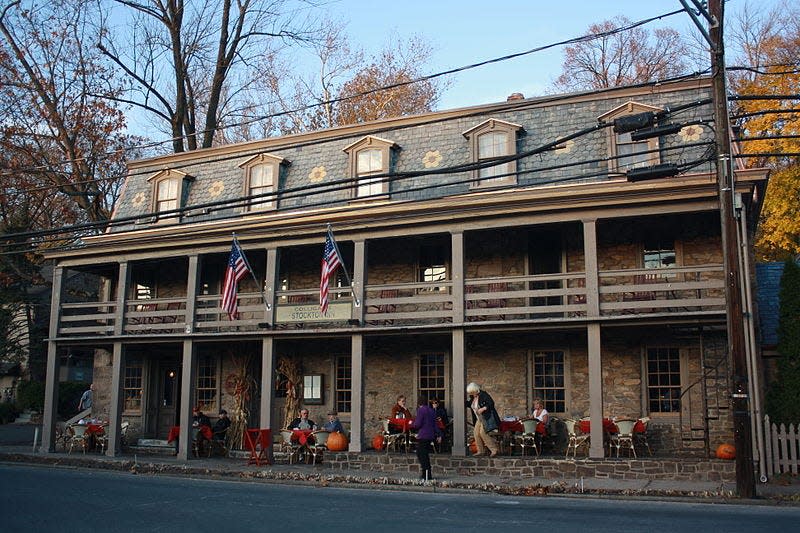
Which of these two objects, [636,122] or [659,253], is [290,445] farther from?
[636,122]

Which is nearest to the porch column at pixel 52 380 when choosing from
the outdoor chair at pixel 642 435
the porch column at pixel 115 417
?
the porch column at pixel 115 417

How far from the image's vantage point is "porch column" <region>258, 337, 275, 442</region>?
20953 millimetres

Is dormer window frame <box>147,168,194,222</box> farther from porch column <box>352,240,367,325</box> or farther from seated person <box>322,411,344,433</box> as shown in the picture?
seated person <box>322,411,344,433</box>

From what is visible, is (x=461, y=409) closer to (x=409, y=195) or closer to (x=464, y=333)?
(x=464, y=333)

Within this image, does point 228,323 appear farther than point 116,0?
No

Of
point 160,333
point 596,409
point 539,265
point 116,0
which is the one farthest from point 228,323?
point 116,0

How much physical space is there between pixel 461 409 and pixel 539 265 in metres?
4.77

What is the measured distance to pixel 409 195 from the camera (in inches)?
853

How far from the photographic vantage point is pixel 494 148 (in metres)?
21.3

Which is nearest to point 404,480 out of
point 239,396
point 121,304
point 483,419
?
point 483,419

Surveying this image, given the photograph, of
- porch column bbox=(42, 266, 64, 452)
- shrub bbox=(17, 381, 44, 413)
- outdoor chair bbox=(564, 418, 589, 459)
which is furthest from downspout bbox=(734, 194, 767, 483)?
shrub bbox=(17, 381, 44, 413)

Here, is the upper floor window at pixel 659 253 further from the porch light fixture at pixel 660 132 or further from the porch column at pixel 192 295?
the porch column at pixel 192 295

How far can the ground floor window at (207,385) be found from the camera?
2541 cm

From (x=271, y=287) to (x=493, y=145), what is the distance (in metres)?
6.97
